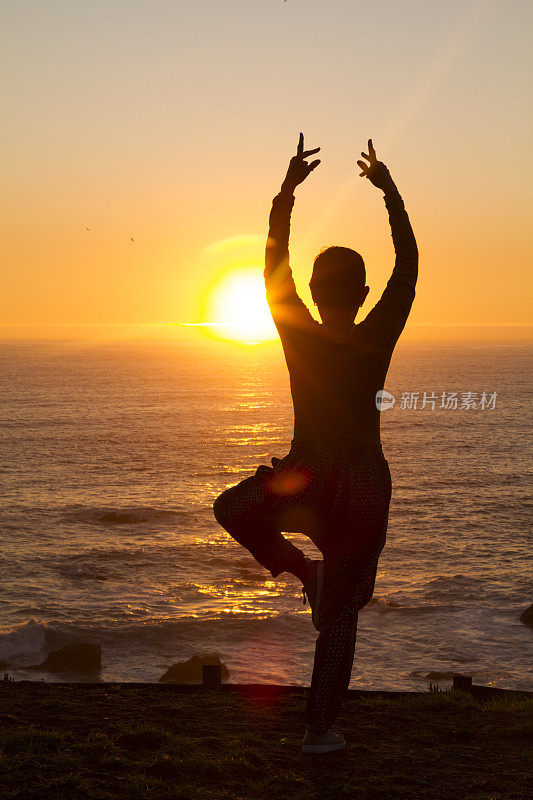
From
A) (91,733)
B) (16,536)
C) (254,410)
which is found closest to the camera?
(91,733)

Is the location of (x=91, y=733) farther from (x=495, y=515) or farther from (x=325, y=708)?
(x=495, y=515)

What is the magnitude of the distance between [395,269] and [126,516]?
47837 millimetres

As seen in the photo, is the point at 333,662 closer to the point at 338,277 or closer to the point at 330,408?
the point at 330,408

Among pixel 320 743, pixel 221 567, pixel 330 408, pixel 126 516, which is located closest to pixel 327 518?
pixel 330 408

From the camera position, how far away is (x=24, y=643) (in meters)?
26.5

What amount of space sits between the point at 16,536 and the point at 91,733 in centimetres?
4039

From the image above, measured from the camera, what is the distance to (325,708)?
4973mm

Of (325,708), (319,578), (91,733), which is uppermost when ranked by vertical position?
(319,578)

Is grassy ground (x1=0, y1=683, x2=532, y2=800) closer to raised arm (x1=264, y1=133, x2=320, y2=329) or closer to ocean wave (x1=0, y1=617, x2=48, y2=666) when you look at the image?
raised arm (x1=264, y1=133, x2=320, y2=329)

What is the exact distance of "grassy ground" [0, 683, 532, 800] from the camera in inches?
182

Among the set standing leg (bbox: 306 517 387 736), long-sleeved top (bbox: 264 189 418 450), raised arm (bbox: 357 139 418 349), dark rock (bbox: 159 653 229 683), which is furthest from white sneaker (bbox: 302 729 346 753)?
dark rock (bbox: 159 653 229 683)

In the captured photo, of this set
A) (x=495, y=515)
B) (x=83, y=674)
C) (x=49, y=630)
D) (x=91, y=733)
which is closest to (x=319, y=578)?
(x=91, y=733)

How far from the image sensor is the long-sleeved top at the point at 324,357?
446cm

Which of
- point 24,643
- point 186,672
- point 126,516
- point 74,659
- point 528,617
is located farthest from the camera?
point 126,516
